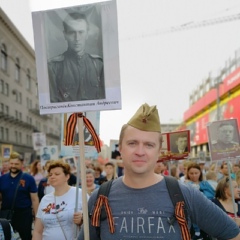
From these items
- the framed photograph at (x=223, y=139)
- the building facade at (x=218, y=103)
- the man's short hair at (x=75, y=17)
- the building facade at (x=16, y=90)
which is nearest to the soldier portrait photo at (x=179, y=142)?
the framed photograph at (x=223, y=139)

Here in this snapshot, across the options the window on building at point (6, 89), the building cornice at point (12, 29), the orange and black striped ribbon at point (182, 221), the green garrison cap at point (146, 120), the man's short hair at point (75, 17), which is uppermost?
the building cornice at point (12, 29)

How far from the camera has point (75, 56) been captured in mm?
2896

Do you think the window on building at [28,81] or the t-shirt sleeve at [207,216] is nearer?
the t-shirt sleeve at [207,216]

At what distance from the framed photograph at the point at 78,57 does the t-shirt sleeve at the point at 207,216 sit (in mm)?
871

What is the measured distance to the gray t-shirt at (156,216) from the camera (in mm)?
2271

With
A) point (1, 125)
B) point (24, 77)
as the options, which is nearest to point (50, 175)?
point (1, 125)

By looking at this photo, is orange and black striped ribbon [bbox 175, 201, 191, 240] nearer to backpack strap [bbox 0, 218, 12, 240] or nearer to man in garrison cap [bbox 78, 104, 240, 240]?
man in garrison cap [bbox 78, 104, 240, 240]

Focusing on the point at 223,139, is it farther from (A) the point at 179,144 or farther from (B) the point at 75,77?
(B) the point at 75,77

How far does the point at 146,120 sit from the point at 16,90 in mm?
52068

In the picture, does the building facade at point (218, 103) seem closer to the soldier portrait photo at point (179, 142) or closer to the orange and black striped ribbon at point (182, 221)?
the soldier portrait photo at point (179, 142)

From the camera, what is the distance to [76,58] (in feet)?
9.48

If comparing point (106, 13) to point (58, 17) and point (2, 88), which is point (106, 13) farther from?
point (2, 88)

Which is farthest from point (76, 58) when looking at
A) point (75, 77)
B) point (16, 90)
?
point (16, 90)

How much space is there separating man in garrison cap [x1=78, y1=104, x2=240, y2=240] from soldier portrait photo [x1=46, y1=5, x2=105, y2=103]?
60 cm
